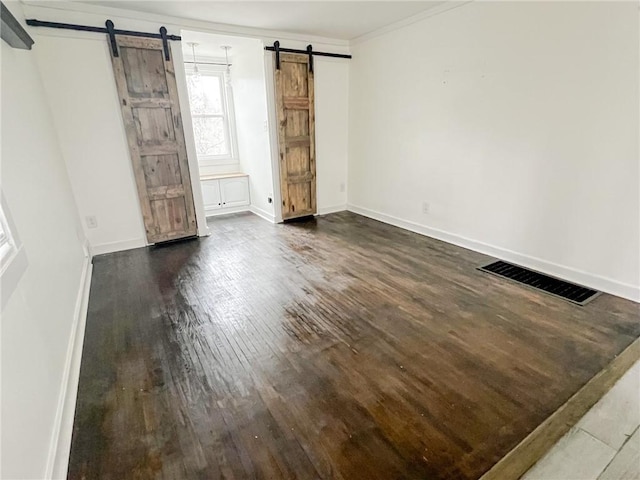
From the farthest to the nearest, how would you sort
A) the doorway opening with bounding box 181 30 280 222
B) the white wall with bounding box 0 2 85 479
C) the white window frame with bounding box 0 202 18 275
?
the doorway opening with bounding box 181 30 280 222
the white window frame with bounding box 0 202 18 275
the white wall with bounding box 0 2 85 479

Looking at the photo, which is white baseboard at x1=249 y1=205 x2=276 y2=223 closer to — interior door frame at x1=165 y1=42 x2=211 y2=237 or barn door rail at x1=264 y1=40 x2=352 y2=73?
interior door frame at x1=165 y1=42 x2=211 y2=237

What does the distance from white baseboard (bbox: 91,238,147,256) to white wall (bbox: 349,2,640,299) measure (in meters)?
3.25

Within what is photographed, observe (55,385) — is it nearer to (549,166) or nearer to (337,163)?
(549,166)

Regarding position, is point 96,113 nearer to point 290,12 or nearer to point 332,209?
point 290,12

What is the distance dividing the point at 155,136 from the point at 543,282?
4113 mm

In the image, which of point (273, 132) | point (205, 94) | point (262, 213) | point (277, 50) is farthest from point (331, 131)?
point (205, 94)

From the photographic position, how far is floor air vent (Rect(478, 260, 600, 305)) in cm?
259

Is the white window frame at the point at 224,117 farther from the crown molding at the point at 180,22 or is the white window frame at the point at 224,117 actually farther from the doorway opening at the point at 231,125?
the crown molding at the point at 180,22

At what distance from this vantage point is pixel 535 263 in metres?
3.05

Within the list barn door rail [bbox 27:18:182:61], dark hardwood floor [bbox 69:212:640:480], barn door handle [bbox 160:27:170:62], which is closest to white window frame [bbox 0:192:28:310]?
dark hardwood floor [bbox 69:212:640:480]

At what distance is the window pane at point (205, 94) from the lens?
5.17 m

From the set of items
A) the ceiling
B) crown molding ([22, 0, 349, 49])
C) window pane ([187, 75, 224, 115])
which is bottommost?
window pane ([187, 75, 224, 115])

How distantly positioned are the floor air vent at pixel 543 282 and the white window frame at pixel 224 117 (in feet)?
14.1

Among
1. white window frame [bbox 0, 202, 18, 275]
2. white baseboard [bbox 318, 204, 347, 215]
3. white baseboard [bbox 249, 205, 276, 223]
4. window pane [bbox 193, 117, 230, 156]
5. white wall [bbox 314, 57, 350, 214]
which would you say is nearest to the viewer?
white window frame [bbox 0, 202, 18, 275]
